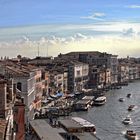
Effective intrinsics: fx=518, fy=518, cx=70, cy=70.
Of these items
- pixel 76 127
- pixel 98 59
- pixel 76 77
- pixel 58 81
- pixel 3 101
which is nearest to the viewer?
pixel 3 101

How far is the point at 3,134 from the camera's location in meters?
6.74

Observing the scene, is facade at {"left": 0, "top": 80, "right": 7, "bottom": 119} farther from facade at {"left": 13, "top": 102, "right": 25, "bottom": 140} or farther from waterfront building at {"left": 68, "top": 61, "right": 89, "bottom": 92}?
waterfront building at {"left": 68, "top": 61, "right": 89, "bottom": 92}

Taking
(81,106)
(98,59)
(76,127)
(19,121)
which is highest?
(19,121)

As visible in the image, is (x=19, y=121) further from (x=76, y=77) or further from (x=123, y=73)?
(x=123, y=73)

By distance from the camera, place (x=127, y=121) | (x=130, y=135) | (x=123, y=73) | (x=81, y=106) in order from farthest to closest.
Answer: (x=123, y=73)
(x=81, y=106)
(x=127, y=121)
(x=130, y=135)

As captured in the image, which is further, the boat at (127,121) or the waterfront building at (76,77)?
the waterfront building at (76,77)

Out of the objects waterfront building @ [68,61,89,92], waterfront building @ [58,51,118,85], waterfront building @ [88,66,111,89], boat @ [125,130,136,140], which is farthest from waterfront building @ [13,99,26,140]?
waterfront building @ [58,51,118,85]

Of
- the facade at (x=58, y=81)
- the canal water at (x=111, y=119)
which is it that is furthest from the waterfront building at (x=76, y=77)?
the canal water at (x=111, y=119)

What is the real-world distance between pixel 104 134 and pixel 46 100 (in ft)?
50.0

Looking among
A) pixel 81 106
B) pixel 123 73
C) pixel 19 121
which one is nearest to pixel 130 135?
pixel 81 106

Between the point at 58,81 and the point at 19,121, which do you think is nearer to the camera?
the point at 19,121

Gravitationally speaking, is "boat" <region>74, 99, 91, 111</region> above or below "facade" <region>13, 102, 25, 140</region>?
below

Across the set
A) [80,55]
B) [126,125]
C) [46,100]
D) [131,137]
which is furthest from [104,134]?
[80,55]

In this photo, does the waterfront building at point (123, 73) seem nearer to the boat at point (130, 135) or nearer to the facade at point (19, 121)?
the boat at point (130, 135)
